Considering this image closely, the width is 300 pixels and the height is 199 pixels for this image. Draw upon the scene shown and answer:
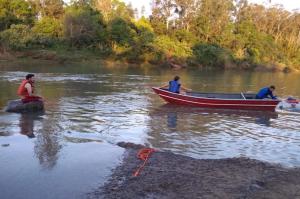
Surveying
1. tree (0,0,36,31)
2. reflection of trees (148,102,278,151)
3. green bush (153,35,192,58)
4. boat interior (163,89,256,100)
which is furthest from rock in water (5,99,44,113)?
tree (0,0,36,31)

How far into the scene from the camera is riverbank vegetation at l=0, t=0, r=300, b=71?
5297 centimetres

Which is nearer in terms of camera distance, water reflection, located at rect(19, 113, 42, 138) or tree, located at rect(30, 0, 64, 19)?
water reflection, located at rect(19, 113, 42, 138)

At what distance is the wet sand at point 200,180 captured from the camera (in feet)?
25.5

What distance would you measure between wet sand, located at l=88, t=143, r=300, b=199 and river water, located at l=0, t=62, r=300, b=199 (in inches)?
20.9

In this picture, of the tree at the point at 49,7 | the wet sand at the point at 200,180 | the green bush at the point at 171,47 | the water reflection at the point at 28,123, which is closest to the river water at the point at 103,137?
the water reflection at the point at 28,123

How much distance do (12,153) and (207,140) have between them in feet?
19.3

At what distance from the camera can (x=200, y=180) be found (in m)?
8.47

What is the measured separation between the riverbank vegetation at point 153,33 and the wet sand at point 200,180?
4257cm

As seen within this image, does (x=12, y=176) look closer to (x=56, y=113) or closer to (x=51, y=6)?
(x=56, y=113)

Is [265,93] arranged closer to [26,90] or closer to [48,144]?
[26,90]

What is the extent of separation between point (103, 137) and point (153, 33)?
45866 mm

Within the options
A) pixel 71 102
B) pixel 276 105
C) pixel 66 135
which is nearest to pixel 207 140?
pixel 66 135

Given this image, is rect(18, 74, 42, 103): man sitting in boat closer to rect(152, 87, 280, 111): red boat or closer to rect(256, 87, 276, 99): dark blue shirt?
rect(152, 87, 280, 111): red boat

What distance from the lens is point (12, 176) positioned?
8.83 m
